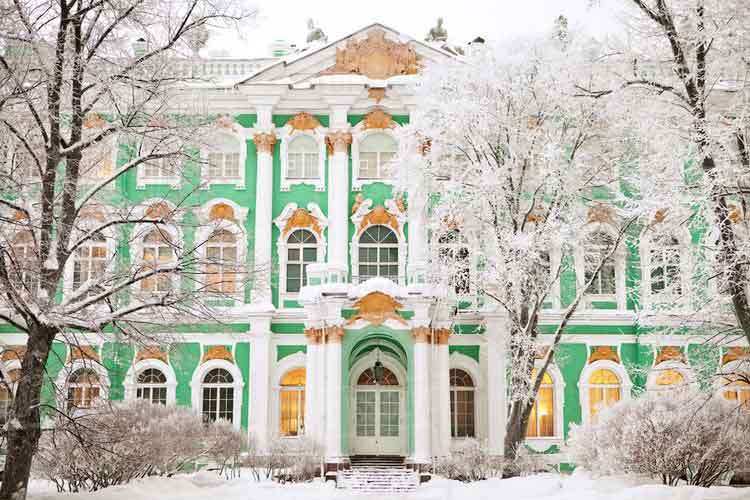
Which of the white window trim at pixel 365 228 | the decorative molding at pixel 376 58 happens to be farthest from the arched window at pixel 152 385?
the decorative molding at pixel 376 58

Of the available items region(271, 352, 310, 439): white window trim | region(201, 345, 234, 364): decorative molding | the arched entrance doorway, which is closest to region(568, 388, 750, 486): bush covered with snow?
the arched entrance doorway

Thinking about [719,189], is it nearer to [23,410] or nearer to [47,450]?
[23,410]

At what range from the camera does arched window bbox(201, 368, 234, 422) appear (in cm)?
2645

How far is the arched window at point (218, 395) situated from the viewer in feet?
86.8

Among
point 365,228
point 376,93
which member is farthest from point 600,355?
point 376,93

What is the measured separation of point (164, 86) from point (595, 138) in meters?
11.5

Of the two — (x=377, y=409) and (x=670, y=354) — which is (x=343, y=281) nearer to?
(x=377, y=409)

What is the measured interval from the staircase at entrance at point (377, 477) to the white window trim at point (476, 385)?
2.78 m

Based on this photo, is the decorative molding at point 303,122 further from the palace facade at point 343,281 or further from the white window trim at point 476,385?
the white window trim at point 476,385

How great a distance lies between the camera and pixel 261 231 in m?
27.0

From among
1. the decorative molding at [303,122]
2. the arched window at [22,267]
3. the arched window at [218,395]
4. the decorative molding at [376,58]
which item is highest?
the decorative molding at [376,58]

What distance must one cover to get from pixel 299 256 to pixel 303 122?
13.4 ft

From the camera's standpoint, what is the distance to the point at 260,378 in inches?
1027

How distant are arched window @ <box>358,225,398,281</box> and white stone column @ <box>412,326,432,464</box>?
151 inches
